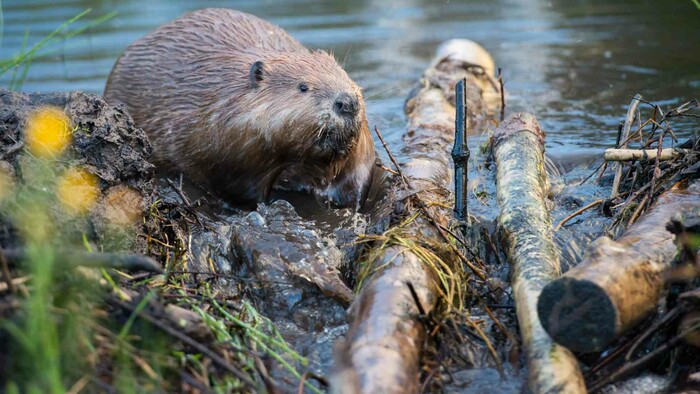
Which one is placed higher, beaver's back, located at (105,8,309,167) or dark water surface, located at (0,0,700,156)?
beaver's back, located at (105,8,309,167)

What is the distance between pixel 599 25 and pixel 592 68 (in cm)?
181

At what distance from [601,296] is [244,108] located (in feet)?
7.50

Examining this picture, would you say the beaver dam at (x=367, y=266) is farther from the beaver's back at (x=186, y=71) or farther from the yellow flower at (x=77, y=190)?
the beaver's back at (x=186, y=71)

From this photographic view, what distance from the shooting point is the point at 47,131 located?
3049 mm

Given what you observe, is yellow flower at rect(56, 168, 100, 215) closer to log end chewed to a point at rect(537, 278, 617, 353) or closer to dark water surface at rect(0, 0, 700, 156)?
log end chewed to a point at rect(537, 278, 617, 353)

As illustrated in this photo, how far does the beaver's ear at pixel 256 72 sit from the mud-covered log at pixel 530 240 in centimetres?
116

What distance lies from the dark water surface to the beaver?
0.67 metres

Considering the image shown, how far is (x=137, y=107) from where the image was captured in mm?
4723

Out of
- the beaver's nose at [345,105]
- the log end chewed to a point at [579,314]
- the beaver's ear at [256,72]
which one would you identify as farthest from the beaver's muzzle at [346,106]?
the log end chewed to a point at [579,314]

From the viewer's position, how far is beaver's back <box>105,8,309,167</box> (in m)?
4.32

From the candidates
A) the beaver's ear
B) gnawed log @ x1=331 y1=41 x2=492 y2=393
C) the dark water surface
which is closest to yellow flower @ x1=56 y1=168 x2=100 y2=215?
gnawed log @ x1=331 y1=41 x2=492 y2=393

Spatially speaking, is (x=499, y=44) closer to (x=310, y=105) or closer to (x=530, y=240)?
(x=310, y=105)

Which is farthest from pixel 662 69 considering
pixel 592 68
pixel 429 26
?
pixel 429 26

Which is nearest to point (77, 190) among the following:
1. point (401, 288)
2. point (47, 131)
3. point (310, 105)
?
point (47, 131)
